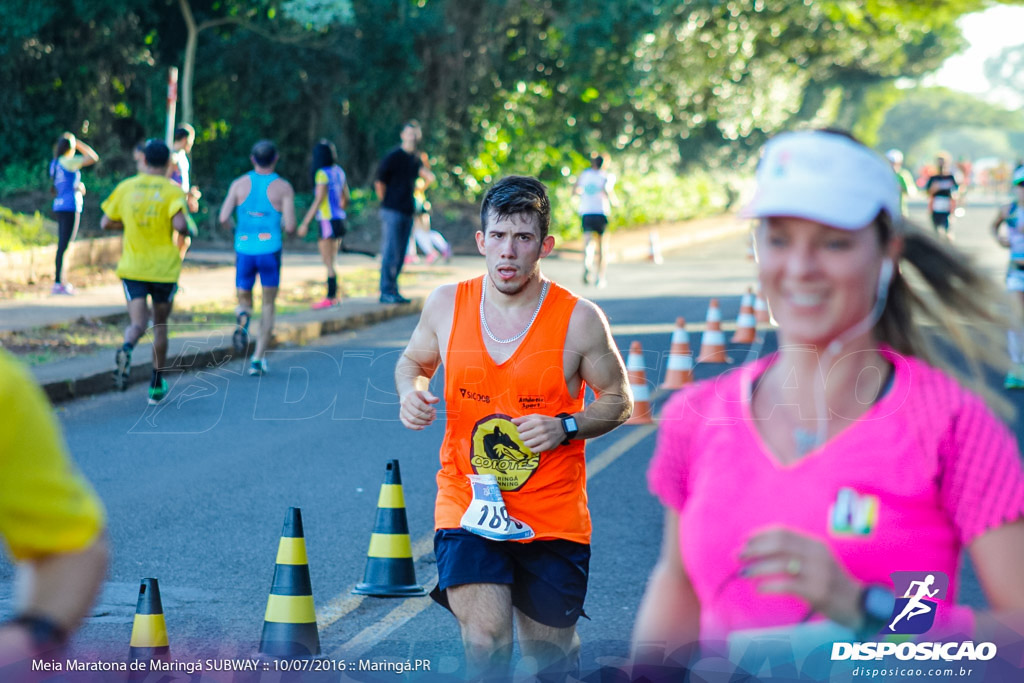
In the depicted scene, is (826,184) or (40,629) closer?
(40,629)

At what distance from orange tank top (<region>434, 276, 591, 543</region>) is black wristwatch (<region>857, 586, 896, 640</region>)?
219 centimetres

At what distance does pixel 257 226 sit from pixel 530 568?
27.2ft

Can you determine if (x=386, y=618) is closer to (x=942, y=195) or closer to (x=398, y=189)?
(x=398, y=189)

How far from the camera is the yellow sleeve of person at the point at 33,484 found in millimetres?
1962

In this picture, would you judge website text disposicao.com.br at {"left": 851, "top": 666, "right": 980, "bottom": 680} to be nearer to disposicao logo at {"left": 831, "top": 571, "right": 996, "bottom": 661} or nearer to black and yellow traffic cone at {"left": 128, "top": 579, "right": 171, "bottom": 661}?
disposicao logo at {"left": 831, "top": 571, "right": 996, "bottom": 661}

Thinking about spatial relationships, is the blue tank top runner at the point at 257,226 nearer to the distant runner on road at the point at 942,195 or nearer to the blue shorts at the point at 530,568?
the blue shorts at the point at 530,568

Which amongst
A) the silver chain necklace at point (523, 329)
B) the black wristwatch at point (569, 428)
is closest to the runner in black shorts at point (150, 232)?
the silver chain necklace at point (523, 329)

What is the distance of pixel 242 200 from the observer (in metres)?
12.2

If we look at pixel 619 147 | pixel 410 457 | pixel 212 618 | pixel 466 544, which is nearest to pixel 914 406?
pixel 466 544

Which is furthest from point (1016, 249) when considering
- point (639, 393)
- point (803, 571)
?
point (803, 571)

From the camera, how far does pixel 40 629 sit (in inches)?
78.2

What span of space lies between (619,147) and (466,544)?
31.9 metres

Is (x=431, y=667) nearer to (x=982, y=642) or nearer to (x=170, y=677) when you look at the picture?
(x=170, y=677)

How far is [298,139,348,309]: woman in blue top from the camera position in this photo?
16828 millimetres
